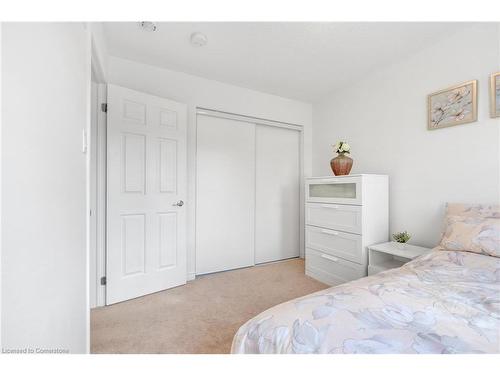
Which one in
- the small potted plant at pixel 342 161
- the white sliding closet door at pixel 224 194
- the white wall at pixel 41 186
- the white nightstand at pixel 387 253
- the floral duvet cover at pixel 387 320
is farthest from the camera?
the white sliding closet door at pixel 224 194

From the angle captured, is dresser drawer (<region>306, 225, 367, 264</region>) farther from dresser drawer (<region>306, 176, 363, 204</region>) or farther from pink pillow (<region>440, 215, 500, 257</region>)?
pink pillow (<region>440, 215, 500, 257</region>)

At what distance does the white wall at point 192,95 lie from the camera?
224 cm

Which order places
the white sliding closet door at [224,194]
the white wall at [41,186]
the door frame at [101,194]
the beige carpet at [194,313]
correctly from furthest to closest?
1. the white sliding closet door at [224,194]
2. the door frame at [101,194]
3. the beige carpet at [194,313]
4. the white wall at [41,186]

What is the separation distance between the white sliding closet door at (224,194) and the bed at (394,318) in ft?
6.38

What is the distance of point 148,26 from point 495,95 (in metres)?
2.68

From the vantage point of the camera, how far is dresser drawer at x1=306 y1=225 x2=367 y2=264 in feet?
6.86

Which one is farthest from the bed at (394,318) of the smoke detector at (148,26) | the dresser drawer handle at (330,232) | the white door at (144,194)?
the smoke detector at (148,26)

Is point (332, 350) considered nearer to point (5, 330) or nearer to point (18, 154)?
point (5, 330)

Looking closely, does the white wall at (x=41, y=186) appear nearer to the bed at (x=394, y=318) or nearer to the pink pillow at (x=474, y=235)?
the bed at (x=394, y=318)

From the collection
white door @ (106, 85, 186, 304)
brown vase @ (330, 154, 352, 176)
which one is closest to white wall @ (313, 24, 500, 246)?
brown vase @ (330, 154, 352, 176)

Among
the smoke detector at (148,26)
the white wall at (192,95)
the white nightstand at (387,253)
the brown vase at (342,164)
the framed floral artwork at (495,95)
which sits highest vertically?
the smoke detector at (148,26)

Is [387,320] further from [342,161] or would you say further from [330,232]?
[342,161]

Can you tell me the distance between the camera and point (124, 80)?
2219 mm
